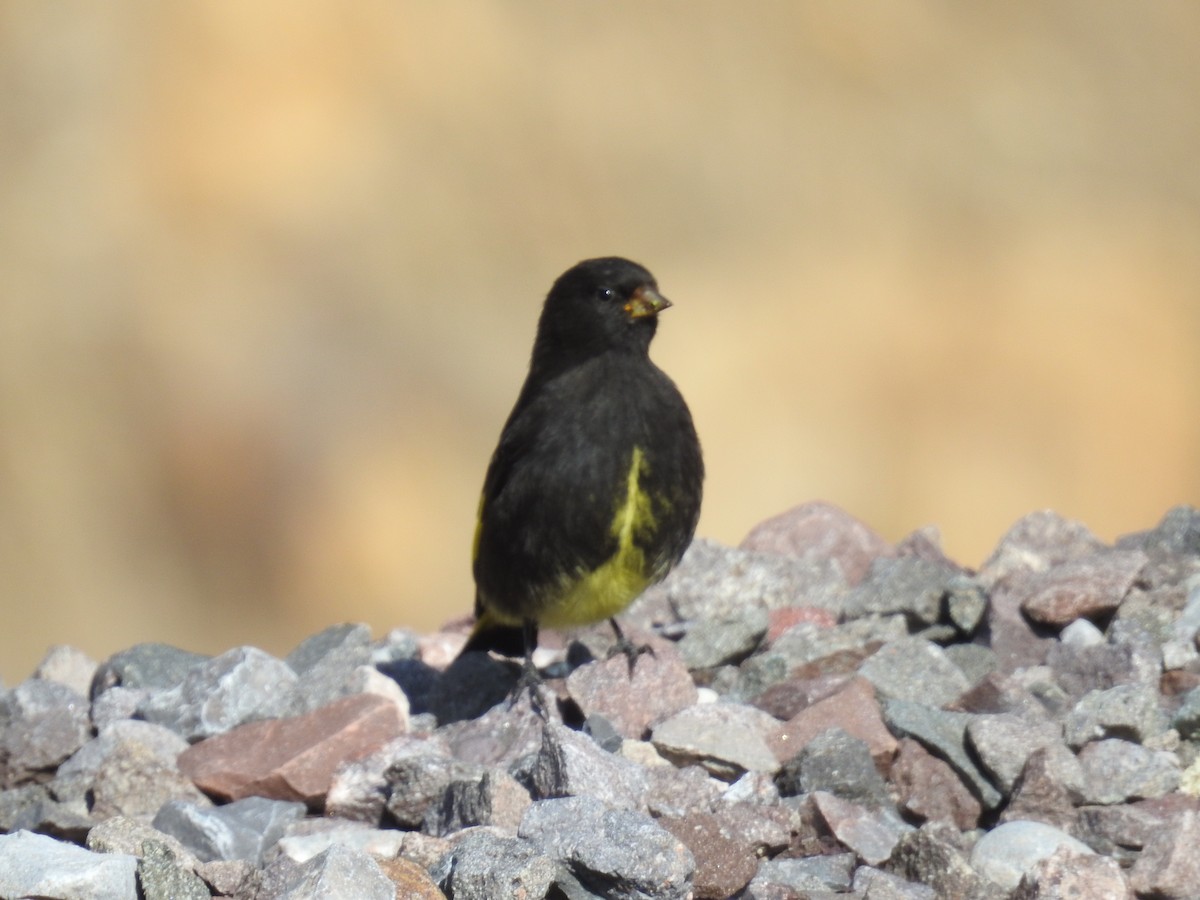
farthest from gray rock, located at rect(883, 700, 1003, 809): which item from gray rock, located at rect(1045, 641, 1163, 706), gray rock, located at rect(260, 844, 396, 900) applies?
gray rock, located at rect(260, 844, 396, 900)

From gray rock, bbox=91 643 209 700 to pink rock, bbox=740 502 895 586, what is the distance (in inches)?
90.2

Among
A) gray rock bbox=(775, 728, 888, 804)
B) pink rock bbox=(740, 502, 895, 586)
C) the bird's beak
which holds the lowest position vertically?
gray rock bbox=(775, 728, 888, 804)

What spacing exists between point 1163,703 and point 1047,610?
28.1 inches

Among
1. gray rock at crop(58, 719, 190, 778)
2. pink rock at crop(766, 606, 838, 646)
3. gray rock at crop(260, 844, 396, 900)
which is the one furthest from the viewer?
pink rock at crop(766, 606, 838, 646)

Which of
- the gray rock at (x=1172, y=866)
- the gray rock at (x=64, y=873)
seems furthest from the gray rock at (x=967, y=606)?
the gray rock at (x=64, y=873)

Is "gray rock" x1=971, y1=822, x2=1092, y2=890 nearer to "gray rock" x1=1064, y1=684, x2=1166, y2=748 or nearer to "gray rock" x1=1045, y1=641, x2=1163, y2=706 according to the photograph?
"gray rock" x1=1064, y1=684, x2=1166, y2=748

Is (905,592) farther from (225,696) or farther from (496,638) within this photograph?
(225,696)

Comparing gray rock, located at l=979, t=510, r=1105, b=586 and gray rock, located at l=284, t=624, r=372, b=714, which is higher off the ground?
gray rock, located at l=979, t=510, r=1105, b=586

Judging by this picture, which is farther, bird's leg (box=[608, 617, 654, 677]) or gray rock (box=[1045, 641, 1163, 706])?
bird's leg (box=[608, 617, 654, 677])

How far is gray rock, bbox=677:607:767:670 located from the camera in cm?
567

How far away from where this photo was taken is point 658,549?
559cm

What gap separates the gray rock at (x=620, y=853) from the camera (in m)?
3.67

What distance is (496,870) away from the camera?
3648 millimetres

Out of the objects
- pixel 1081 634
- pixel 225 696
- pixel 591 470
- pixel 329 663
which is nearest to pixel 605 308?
pixel 591 470
